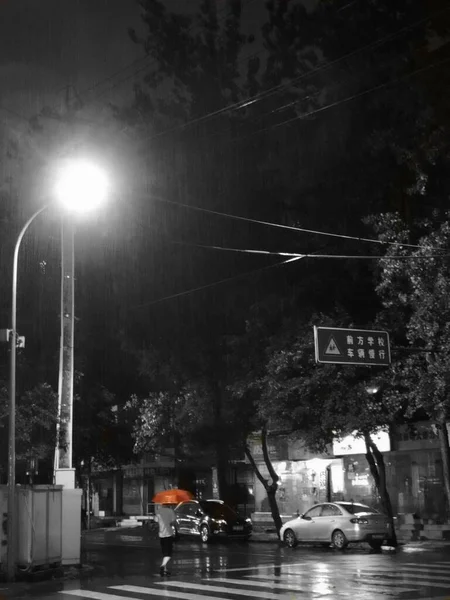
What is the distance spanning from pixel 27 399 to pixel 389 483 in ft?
66.5

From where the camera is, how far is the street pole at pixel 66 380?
2025 cm

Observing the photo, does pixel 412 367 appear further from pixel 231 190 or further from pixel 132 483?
pixel 132 483

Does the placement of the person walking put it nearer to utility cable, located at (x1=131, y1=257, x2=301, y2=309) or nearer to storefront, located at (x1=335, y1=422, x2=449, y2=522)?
utility cable, located at (x1=131, y1=257, x2=301, y2=309)

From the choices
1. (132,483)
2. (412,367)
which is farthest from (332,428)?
(132,483)

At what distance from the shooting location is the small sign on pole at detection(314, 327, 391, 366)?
22.6 m

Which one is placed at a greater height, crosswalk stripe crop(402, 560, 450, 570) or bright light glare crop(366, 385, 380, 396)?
bright light glare crop(366, 385, 380, 396)

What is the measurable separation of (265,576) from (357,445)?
77.3 feet

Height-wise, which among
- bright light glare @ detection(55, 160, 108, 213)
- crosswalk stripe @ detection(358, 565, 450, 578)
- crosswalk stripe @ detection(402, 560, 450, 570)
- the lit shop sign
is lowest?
crosswalk stripe @ detection(402, 560, 450, 570)

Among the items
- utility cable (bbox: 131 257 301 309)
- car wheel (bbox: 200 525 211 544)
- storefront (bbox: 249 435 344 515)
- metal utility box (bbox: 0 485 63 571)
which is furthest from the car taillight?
storefront (bbox: 249 435 344 515)

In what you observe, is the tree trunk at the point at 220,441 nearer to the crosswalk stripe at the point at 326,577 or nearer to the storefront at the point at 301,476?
the storefront at the point at 301,476

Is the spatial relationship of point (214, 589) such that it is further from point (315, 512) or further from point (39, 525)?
→ point (315, 512)

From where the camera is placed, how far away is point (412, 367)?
2648cm

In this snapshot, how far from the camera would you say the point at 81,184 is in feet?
61.5

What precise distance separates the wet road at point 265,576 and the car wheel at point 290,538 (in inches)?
28.0
